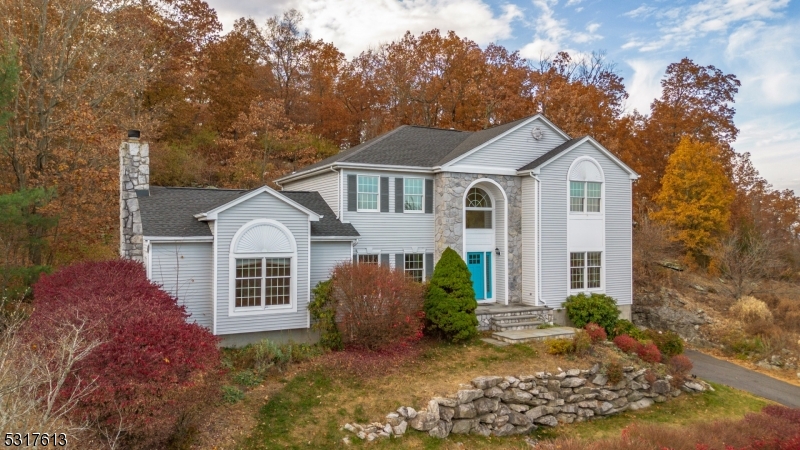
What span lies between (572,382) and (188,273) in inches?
399

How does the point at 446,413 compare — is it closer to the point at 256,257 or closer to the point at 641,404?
the point at 641,404

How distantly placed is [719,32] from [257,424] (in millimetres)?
17731

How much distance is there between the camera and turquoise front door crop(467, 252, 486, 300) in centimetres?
1772

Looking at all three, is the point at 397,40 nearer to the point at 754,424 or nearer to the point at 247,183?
the point at 247,183

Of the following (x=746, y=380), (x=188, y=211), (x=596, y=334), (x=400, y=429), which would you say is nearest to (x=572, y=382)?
(x=596, y=334)

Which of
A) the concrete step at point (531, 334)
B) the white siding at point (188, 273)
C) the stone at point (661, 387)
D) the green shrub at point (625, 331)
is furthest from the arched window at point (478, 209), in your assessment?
the white siding at point (188, 273)

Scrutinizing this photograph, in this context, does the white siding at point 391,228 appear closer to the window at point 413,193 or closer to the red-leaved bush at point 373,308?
the window at point 413,193

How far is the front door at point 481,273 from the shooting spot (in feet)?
58.2

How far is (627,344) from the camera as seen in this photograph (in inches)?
580

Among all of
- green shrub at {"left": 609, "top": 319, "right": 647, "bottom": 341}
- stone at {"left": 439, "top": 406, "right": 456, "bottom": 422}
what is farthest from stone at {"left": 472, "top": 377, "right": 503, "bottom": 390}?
green shrub at {"left": 609, "top": 319, "right": 647, "bottom": 341}

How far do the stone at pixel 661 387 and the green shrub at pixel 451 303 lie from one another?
496cm

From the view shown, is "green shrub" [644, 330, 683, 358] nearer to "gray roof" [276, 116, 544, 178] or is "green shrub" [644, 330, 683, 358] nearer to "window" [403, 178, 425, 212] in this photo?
"gray roof" [276, 116, 544, 178]

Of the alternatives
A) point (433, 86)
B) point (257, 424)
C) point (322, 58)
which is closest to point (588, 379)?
point (257, 424)

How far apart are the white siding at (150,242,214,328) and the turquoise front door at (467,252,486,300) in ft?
28.8
